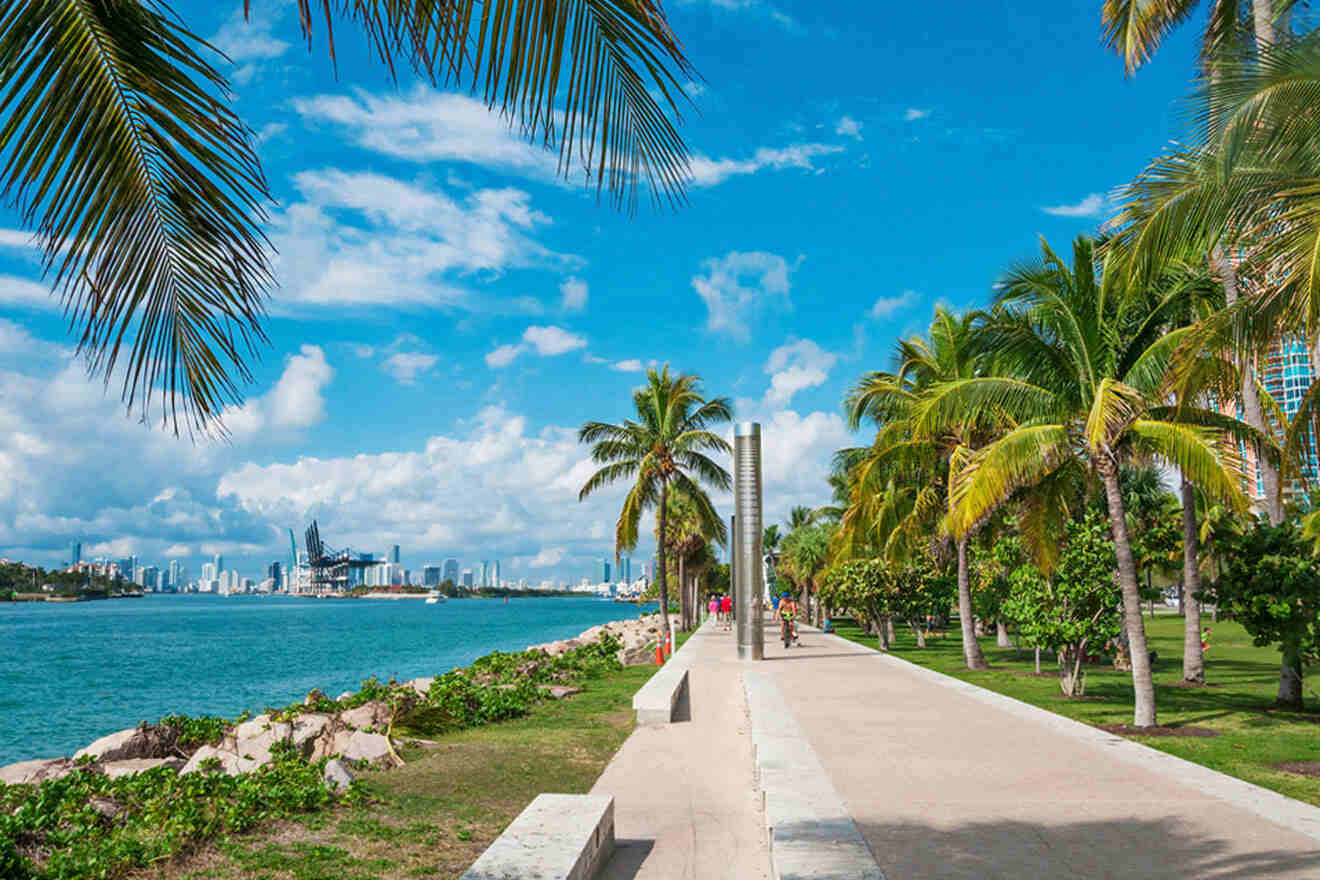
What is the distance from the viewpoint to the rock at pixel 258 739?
38.6 feet

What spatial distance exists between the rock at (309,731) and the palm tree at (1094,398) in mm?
9048

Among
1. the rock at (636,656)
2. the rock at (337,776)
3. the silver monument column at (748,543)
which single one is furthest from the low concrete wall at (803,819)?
the rock at (636,656)

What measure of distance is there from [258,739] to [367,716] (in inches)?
55.3

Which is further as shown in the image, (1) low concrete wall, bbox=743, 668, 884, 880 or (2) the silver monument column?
(2) the silver monument column

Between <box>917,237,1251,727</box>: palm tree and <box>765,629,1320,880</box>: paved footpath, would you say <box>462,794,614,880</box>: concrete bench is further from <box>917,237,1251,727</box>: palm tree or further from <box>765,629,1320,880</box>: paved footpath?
<box>917,237,1251,727</box>: palm tree

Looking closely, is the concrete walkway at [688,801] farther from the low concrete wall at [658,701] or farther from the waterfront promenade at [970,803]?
the low concrete wall at [658,701]

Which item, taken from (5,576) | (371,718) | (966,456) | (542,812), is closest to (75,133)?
(542,812)

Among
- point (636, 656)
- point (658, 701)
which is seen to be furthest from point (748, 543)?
point (658, 701)

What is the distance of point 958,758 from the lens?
30.1 ft

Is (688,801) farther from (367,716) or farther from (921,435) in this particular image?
(921,435)

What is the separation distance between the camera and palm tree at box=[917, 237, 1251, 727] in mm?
11688

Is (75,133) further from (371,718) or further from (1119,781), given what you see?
(371,718)

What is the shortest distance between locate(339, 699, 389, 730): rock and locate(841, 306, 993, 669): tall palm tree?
11.4m

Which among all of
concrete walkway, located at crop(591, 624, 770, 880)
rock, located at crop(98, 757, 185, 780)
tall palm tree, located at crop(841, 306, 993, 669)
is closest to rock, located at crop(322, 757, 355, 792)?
concrete walkway, located at crop(591, 624, 770, 880)
